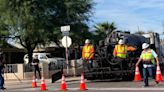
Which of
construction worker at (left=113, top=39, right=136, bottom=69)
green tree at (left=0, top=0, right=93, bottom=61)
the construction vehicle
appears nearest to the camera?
the construction vehicle

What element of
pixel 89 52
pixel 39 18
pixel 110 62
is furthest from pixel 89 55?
pixel 39 18

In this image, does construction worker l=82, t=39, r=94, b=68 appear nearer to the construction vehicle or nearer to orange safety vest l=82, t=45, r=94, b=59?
orange safety vest l=82, t=45, r=94, b=59

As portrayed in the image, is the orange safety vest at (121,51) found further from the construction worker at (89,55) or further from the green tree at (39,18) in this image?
the green tree at (39,18)

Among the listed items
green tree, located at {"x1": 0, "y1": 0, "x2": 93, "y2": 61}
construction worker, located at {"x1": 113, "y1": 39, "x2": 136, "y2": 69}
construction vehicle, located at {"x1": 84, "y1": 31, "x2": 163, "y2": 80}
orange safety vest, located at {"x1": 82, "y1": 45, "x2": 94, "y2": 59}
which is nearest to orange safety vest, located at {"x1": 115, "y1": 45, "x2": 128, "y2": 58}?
construction worker, located at {"x1": 113, "y1": 39, "x2": 136, "y2": 69}

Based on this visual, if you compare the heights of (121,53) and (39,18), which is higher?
(39,18)

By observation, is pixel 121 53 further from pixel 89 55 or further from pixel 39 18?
pixel 39 18

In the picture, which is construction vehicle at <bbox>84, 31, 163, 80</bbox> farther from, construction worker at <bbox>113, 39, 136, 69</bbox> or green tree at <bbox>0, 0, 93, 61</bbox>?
green tree at <bbox>0, 0, 93, 61</bbox>

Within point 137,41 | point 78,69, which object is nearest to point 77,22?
point 78,69

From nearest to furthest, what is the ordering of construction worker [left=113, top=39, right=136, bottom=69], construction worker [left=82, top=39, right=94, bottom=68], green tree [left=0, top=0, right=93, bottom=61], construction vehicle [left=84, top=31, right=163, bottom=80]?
construction vehicle [left=84, top=31, right=163, bottom=80] → construction worker [left=113, top=39, right=136, bottom=69] → construction worker [left=82, top=39, right=94, bottom=68] → green tree [left=0, top=0, right=93, bottom=61]

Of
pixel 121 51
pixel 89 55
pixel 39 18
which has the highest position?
pixel 39 18

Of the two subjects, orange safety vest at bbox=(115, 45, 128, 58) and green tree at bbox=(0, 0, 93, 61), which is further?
green tree at bbox=(0, 0, 93, 61)

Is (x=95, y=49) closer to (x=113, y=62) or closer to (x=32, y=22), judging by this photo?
(x=113, y=62)

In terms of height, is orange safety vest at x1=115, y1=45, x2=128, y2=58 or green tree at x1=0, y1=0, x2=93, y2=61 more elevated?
green tree at x1=0, y1=0, x2=93, y2=61

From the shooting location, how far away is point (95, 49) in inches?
1003
